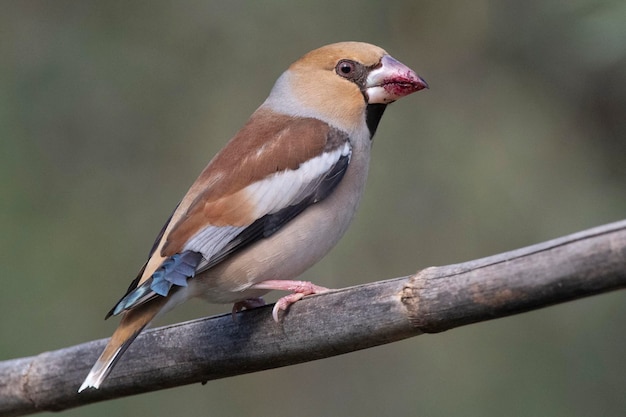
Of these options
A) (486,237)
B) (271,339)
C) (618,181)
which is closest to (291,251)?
(271,339)

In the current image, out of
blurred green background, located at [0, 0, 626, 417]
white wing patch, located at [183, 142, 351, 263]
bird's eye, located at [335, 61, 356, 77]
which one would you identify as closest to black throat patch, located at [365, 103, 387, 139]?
bird's eye, located at [335, 61, 356, 77]

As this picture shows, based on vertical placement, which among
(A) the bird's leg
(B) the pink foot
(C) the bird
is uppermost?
(C) the bird

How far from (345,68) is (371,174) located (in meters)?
2.08

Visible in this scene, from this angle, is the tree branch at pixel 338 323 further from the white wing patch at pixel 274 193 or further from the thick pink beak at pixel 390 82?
the thick pink beak at pixel 390 82

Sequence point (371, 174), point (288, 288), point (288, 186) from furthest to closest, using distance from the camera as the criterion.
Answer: point (371, 174), point (288, 186), point (288, 288)

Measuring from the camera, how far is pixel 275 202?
341 centimetres

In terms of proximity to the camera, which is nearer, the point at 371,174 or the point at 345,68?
the point at 345,68

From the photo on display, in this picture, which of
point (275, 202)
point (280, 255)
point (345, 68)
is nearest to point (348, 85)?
point (345, 68)

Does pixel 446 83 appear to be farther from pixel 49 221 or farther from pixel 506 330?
pixel 49 221

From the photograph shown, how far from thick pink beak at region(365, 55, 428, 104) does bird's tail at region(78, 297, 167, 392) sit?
49.4 inches

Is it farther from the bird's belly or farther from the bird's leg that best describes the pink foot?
the bird's leg

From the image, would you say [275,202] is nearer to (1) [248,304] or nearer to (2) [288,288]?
(2) [288,288]

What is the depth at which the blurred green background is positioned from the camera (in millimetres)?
5562

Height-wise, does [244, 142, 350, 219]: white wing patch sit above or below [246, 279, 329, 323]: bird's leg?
above
